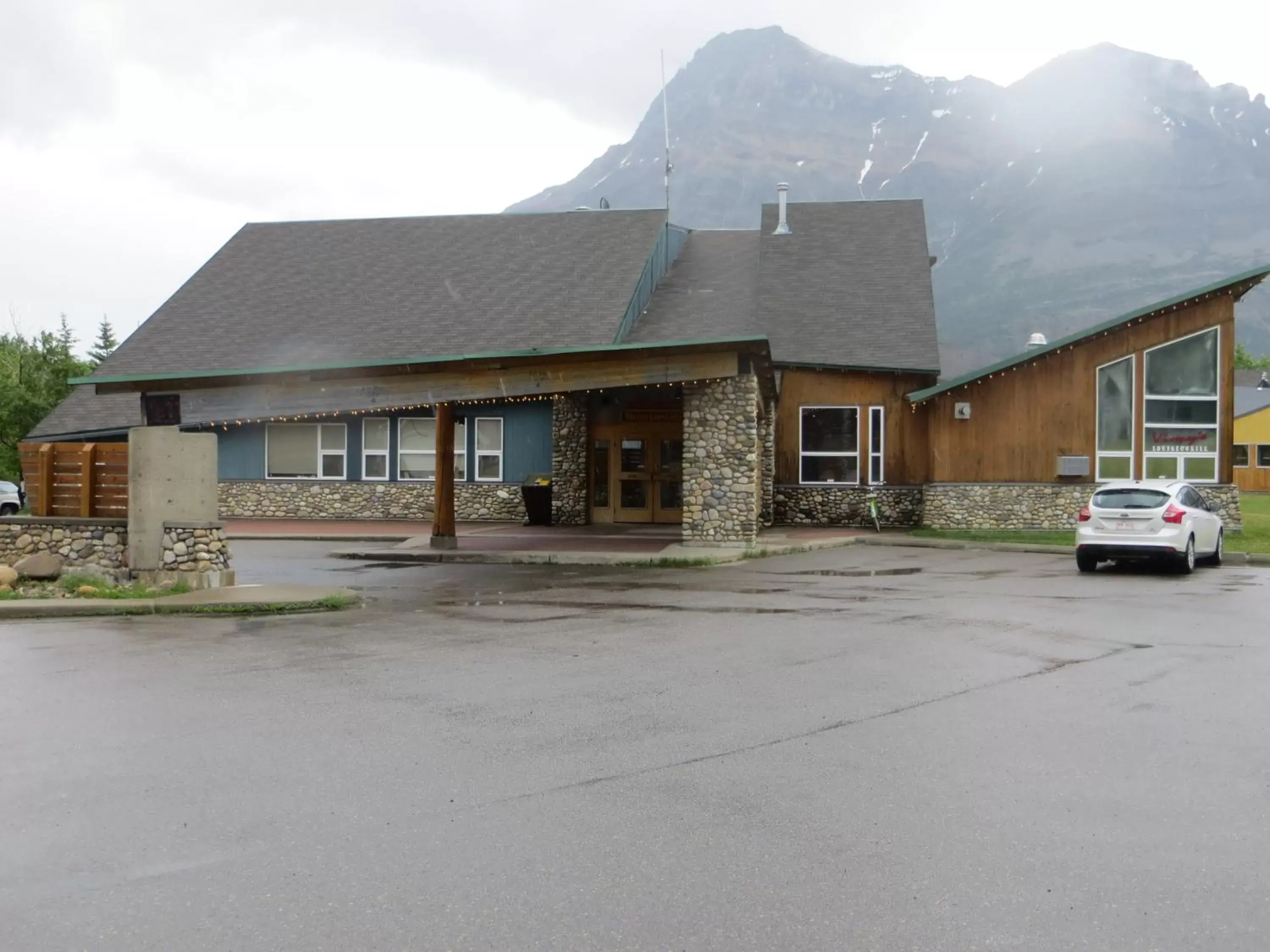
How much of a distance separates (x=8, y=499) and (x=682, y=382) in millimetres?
25413

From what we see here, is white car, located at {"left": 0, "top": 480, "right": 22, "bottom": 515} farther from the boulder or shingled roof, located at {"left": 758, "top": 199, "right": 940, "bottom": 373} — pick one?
shingled roof, located at {"left": 758, "top": 199, "right": 940, "bottom": 373}

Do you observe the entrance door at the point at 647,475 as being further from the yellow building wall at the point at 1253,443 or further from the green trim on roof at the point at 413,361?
the yellow building wall at the point at 1253,443

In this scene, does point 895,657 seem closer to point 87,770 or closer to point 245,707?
point 245,707

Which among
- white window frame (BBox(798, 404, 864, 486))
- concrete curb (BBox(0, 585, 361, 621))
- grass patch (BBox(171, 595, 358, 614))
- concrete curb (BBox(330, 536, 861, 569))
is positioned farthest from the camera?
white window frame (BBox(798, 404, 864, 486))

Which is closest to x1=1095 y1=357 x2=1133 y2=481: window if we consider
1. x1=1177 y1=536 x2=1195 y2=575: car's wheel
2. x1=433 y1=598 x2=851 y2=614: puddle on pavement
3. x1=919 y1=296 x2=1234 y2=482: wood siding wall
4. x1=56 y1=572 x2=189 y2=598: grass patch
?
x1=919 y1=296 x2=1234 y2=482: wood siding wall

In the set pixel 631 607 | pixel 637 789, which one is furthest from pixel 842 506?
pixel 637 789

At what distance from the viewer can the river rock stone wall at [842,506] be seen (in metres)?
31.1

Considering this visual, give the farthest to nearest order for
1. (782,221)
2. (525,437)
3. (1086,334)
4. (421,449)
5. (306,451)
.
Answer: (782,221), (306,451), (421,449), (525,437), (1086,334)

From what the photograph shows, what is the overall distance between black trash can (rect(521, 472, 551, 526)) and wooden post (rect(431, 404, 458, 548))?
6723 mm

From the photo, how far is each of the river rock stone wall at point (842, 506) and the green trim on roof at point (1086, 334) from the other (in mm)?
2997

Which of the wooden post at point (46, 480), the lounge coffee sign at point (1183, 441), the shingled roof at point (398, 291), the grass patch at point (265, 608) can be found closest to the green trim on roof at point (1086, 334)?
the lounge coffee sign at point (1183, 441)

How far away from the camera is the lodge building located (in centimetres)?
2808

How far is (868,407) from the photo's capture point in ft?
103

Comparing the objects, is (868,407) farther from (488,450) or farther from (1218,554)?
(1218,554)
